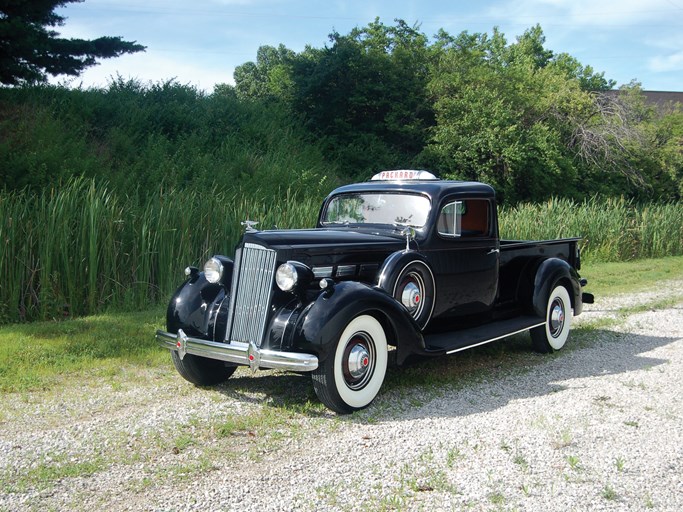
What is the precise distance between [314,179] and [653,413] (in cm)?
1652

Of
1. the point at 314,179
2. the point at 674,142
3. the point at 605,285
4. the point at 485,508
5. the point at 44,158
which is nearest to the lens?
the point at 485,508

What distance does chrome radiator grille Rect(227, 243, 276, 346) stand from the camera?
5.37m

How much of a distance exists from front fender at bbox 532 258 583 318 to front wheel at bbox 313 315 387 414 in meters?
2.60

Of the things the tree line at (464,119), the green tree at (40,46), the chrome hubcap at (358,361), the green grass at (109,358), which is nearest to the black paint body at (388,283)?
the chrome hubcap at (358,361)

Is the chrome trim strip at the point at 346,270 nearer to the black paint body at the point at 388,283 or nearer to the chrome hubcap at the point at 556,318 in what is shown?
the black paint body at the point at 388,283

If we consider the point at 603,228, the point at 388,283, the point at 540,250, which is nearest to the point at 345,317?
the point at 388,283

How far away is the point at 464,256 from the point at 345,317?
2.14 m

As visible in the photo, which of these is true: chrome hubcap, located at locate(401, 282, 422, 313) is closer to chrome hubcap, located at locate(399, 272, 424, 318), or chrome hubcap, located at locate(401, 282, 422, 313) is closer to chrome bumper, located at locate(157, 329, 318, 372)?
chrome hubcap, located at locate(399, 272, 424, 318)

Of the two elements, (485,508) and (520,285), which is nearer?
(485,508)

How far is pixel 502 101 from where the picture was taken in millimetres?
23891

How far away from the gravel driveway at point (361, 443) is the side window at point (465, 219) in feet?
4.56

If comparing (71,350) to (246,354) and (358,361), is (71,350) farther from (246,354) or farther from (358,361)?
(358,361)

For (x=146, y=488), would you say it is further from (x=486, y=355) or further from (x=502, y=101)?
(x=502, y=101)

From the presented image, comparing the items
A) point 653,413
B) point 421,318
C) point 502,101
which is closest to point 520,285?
point 421,318
